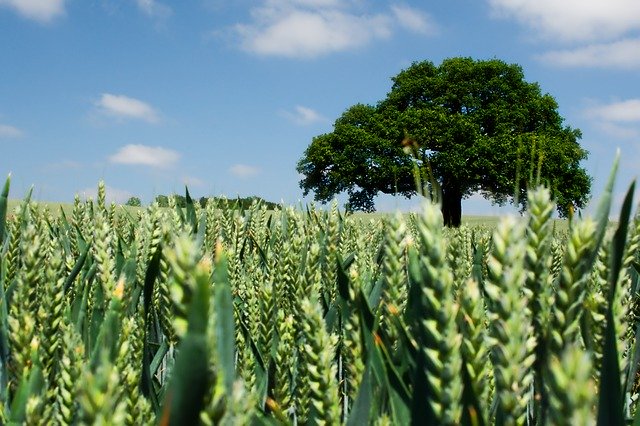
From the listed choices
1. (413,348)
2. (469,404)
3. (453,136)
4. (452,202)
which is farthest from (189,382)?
(452,202)

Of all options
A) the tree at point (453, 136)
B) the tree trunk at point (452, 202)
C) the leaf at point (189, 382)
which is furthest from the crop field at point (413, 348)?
the tree trunk at point (452, 202)

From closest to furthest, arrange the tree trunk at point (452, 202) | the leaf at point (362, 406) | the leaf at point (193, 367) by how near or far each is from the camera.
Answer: the leaf at point (193, 367) → the leaf at point (362, 406) → the tree trunk at point (452, 202)

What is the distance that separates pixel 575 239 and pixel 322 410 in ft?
1.32

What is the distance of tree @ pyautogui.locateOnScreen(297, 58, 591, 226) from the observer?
37.2 meters

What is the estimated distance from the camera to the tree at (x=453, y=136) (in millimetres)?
37156

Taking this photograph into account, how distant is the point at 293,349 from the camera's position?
5.83 ft

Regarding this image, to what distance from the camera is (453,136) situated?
3791cm

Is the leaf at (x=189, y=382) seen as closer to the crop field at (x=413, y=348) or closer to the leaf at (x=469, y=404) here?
the crop field at (x=413, y=348)

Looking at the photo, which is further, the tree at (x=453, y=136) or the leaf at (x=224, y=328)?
the tree at (x=453, y=136)

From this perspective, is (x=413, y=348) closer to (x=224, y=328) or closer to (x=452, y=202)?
(x=224, y=328)

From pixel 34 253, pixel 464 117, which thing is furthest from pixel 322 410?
pixel 464 117

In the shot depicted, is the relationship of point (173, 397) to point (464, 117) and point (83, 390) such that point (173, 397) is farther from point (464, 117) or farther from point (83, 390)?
point (464, 117)

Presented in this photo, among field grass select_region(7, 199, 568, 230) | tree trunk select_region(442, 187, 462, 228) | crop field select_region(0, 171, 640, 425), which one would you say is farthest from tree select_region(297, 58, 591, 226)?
crop field select_region(0, 171, 640, 425)

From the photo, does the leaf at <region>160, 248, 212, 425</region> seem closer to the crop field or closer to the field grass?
the crop field
